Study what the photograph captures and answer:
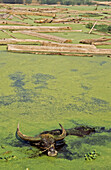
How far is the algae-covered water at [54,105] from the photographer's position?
4.16m

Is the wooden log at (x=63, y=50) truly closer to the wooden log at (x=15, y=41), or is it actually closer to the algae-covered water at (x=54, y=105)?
the wooden log at (x=15, y=41)

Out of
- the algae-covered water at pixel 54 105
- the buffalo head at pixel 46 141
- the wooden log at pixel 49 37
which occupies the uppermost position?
the buffalo head at pixel 46 141

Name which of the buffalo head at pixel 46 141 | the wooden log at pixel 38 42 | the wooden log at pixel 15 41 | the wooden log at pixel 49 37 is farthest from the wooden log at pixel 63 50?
the buffalo head at pixel 46 141

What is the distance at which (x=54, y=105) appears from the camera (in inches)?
239

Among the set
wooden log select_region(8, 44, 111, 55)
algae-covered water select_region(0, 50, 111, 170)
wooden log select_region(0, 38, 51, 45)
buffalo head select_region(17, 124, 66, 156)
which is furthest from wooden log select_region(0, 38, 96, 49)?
buffalo head select_region(17, 124, 66, 156)

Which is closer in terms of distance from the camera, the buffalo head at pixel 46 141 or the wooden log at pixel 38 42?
the buffalo head at pixel 46 141

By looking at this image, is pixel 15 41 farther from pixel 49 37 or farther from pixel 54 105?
pixel 54 105

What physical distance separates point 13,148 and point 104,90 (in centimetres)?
355

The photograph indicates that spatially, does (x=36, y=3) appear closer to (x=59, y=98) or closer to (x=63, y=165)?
(x=59, y=98)

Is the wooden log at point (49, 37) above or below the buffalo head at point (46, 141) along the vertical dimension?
below

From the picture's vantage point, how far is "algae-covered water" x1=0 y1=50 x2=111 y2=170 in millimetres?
4156

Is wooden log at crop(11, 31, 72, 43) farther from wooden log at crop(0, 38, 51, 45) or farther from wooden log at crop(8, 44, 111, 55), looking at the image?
wooden log at crop(8, 44, 111, 55)

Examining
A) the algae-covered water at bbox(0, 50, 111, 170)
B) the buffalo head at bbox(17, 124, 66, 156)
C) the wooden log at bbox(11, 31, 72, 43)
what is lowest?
the algae-covered water at bbox(0, 50, 111, 170)

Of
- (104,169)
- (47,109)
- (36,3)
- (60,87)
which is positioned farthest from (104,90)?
(36,3)
